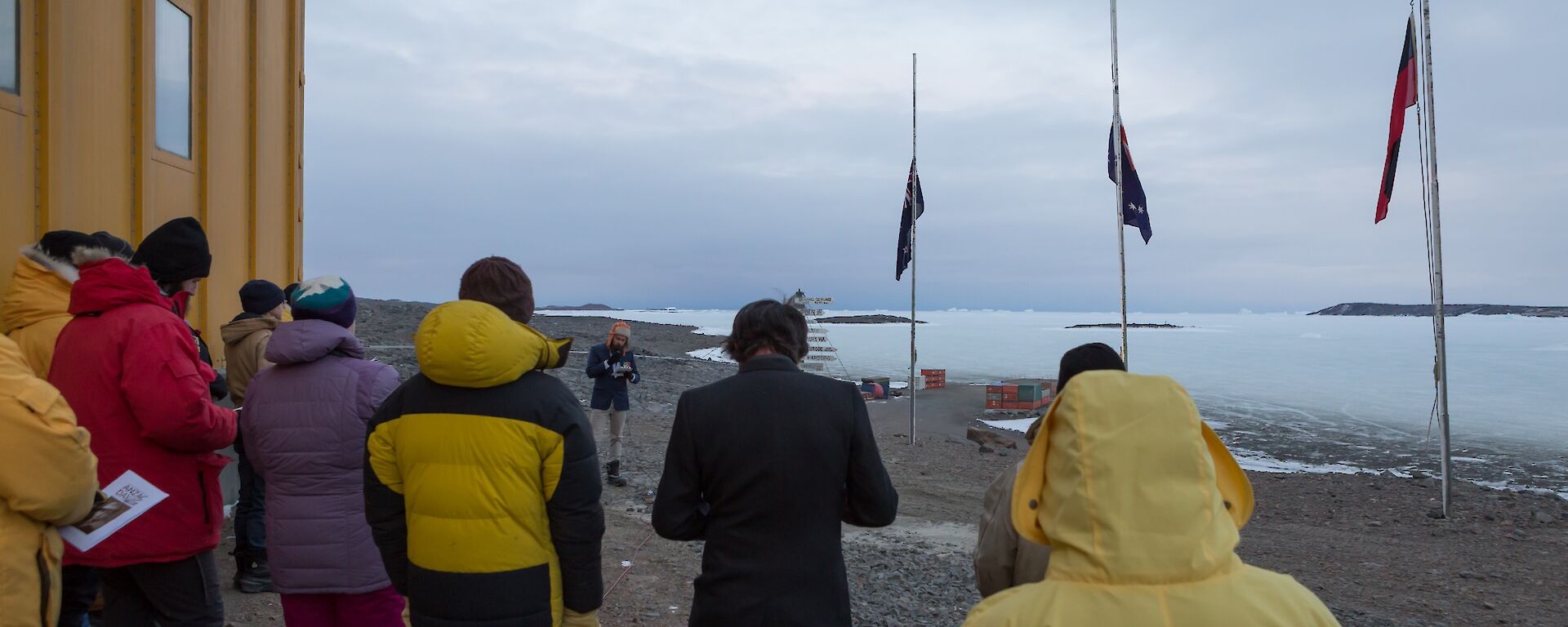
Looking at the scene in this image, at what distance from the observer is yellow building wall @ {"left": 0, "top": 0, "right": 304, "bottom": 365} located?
419 cm

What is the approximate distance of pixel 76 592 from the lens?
137 inches

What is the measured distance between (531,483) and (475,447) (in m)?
0.21

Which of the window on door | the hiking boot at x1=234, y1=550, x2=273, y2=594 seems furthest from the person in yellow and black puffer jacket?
the window on door

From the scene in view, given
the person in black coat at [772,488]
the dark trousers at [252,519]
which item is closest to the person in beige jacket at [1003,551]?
the person in black coat at [772,488]

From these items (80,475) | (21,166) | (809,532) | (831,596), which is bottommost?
(831,596)

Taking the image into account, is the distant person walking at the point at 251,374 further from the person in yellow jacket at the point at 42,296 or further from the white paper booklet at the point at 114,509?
the white paper booklet at the point at 114,509

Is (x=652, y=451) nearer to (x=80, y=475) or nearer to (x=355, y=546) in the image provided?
(x=355, y=546)

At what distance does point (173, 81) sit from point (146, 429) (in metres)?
3.24

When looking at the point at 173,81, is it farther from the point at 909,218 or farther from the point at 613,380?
the point at 909,218

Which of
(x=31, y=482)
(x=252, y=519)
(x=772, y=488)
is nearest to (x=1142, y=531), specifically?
(x=772, y=488)

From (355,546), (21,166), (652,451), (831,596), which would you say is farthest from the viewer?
(652,451)

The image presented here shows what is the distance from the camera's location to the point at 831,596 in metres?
2.81

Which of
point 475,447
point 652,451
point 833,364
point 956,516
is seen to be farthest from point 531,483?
point 833,364

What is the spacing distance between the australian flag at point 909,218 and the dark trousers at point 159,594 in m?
12.1
